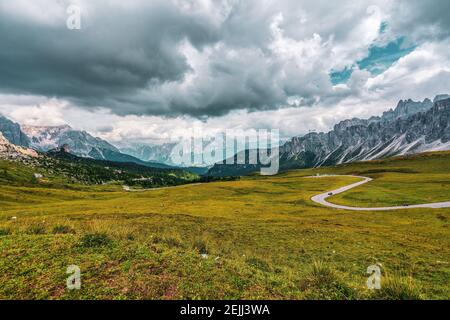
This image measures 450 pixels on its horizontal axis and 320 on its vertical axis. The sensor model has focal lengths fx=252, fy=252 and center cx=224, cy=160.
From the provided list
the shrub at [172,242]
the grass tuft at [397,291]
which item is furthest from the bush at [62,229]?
the grass tuft at [397,291]

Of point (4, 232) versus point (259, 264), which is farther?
point (4, 232)

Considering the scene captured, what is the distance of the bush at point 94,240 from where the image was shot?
58.7 ft

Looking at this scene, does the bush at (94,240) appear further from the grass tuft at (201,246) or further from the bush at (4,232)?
the bush at (4,232)

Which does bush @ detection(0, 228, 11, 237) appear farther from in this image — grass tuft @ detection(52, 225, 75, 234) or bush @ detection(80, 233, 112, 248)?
bush @ detection(80, 233, 112, 248)

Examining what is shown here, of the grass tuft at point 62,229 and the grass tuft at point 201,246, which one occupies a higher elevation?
the grass tuft at point 62,229

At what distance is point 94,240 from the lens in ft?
60.8

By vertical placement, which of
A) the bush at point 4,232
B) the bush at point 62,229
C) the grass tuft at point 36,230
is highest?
the bush at point 4,232

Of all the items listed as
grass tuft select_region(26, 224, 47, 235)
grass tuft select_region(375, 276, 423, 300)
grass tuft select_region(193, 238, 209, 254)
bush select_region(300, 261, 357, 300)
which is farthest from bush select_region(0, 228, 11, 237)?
grass tuft select_region(375, 276, 423, 300)

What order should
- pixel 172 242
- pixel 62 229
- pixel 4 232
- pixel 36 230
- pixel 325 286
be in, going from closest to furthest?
pixel 325 286 → pixel 4 232 → pixel 172 242 → pixel 36 230 → pixel 62 229

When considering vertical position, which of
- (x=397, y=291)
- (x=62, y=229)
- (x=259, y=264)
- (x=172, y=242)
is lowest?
(x=259, y=264)

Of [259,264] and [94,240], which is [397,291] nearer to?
[259,264]

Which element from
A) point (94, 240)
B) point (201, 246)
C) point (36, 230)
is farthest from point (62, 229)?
point (201, 246)

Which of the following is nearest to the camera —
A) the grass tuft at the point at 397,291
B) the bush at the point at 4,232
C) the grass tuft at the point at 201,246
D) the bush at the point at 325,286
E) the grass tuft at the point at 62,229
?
the grass tuft at the point at 397,291
